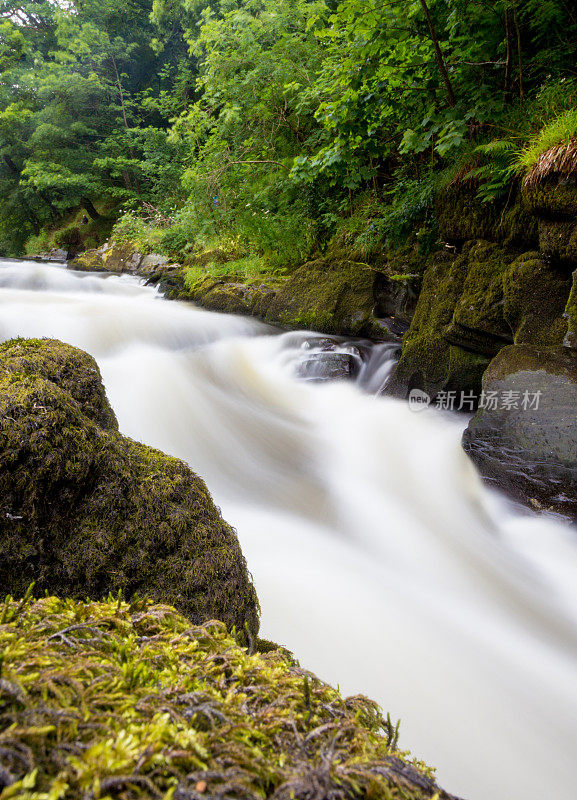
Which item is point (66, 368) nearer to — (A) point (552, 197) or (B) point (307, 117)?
(A) point (552, 197)

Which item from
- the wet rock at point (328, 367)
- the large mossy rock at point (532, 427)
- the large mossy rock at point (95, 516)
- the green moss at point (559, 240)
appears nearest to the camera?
the large mossy rock at point (95, 516)

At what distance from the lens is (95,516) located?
1.50 meters

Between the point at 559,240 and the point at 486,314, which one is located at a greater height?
the point at 559,240

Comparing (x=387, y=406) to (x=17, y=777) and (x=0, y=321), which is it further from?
(x=0, y=321)

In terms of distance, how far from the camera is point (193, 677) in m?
0.80

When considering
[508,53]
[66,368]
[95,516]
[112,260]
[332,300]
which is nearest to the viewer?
[95,516]

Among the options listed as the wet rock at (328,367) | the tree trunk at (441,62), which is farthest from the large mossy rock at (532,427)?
the tree trunk at (441,62)

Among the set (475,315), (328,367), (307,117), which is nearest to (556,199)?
(475,315)

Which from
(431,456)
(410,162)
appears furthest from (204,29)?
(431,456)

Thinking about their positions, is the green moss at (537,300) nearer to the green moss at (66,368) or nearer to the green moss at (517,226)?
the green moss at (517,226)

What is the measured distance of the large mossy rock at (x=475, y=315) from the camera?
4.14 metres

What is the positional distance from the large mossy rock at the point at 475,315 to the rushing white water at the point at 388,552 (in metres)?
0.54

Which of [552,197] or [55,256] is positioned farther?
[55,256]

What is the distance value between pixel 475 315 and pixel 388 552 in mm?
3005
